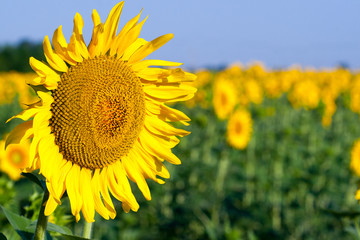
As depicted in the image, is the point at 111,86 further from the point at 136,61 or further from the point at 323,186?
the point at 323,186

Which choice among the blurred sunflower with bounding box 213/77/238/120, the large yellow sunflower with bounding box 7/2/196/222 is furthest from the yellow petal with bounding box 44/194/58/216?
the blurred sunflower with bounding box 213/77/238/120

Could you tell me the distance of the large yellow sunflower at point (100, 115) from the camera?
109 centimetres

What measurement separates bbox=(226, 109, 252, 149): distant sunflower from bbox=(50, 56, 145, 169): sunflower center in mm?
3649

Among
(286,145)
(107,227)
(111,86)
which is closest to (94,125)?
(111,86)

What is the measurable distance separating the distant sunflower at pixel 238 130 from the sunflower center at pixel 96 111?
365 cm

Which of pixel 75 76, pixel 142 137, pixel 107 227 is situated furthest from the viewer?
pixel 107 227

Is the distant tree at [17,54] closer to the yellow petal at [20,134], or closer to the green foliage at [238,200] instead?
the green foliage at [238,200]

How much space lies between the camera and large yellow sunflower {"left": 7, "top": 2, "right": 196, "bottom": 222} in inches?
43.0

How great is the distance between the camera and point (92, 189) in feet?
3.97

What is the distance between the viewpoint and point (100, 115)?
3.80 ft

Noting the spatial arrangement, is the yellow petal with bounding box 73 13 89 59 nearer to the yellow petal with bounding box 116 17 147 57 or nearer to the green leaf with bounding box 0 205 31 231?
the yellow petal with bounding box 116 17 147 57

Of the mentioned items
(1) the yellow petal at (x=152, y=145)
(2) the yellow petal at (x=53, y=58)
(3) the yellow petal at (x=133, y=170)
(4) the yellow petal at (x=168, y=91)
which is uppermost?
(2) the yellow petal at (x=53, y=58)

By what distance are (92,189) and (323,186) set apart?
3.99 metres

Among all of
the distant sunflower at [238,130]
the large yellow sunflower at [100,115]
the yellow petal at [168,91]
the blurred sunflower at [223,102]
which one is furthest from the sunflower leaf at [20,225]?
the blurred sunflower at [223,102]
